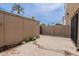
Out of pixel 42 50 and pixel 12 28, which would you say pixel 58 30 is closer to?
pixel 12 28

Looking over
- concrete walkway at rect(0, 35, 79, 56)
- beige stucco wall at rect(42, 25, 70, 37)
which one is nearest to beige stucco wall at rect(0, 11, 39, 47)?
concrete walkway at rect(0, 35, 79, 56)

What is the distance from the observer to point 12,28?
35.5 ft

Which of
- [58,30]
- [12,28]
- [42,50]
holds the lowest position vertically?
[42,50]

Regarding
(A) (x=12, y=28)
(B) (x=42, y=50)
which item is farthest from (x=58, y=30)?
(B) (x=42, y=50)

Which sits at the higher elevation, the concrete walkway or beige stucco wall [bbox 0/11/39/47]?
beige stucco wall [bbox 0/11/39/47]

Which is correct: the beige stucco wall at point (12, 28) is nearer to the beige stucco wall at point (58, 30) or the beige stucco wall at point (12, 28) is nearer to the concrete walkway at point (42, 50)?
the concrete walkway at point (42, 50)

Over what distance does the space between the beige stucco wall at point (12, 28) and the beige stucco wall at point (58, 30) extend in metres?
9.68

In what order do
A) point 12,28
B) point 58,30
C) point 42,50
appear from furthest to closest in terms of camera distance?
point 58,30 → point 12,28 → point 42,50

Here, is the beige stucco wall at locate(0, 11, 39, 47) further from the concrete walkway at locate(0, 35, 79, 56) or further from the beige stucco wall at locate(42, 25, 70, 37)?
the beige stucco wall at locate(42, 25, 70, 37)

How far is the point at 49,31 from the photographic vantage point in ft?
84.4

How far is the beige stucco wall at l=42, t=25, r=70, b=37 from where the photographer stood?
2316cm

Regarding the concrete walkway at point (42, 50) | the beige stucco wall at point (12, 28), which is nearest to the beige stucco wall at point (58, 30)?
the beige stucco wall at point (12, 28)

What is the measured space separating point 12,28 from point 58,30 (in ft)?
47.7

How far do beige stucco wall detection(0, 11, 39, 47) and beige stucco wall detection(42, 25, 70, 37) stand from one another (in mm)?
9678
